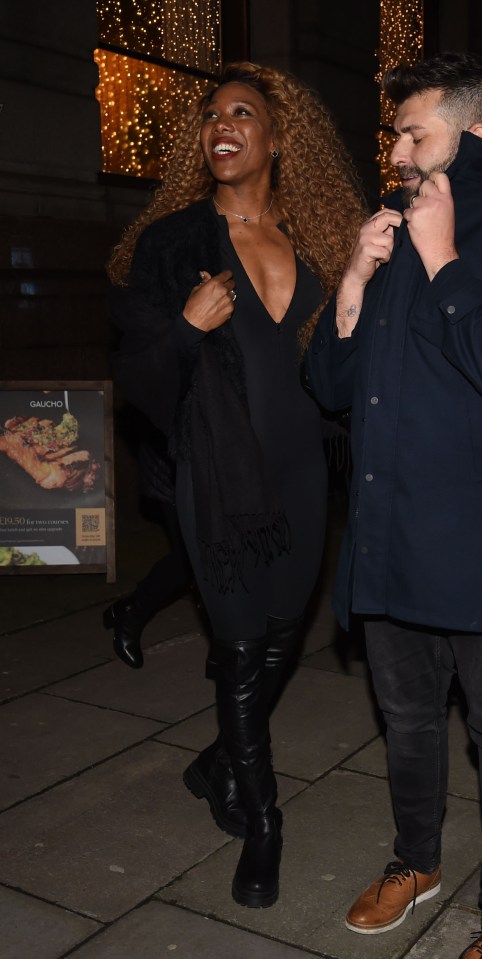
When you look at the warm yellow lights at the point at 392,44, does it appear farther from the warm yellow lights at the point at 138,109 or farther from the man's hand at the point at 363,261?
the man's hand at the point at 363,261

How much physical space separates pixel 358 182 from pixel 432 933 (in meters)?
2.34

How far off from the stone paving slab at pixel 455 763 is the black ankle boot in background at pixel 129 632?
1394 mm

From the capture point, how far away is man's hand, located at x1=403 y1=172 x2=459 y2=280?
8.45 feet

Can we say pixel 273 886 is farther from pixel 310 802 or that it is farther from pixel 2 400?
pixel 2 400

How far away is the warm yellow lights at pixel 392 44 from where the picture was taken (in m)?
12.3

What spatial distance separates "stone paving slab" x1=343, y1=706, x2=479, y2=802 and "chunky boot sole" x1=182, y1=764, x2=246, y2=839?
64cm

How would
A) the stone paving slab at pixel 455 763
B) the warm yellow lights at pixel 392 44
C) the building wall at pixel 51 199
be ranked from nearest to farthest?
1. the stone paving slab at pixel 455 763
2. the building wall at pixel 51 199
3. the warm yellow lights at pixel 392 44

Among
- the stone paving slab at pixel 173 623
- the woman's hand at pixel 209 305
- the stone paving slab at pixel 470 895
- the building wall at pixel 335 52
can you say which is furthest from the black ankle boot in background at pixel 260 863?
the building wall at pixel 335 52

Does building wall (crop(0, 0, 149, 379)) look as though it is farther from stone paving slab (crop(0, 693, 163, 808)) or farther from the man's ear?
the man's ear

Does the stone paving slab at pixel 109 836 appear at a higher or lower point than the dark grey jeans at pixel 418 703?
lower

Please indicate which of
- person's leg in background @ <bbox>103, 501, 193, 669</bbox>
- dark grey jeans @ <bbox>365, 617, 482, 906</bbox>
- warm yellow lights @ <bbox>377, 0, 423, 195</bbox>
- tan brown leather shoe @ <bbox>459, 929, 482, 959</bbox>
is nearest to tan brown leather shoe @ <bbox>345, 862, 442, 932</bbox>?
dark grey jeans @ <bbox>365, 617, 482, 906</bbox>

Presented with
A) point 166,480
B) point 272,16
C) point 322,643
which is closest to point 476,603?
point 166,480

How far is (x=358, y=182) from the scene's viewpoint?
12.5ft

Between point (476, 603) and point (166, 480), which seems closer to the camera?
point (476, 603)
